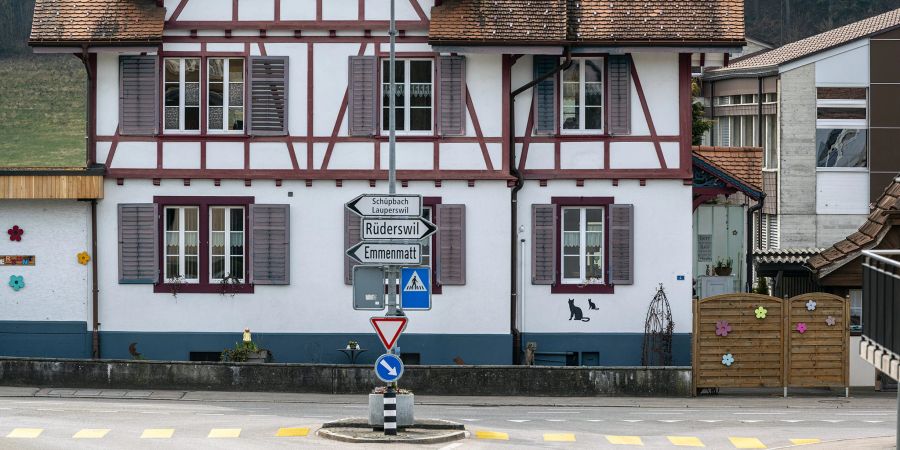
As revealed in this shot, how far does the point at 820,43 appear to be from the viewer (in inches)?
2078

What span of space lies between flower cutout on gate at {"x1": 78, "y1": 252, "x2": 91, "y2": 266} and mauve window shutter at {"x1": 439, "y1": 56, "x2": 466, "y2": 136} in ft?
24.5

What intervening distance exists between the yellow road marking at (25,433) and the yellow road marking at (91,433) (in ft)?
1.88

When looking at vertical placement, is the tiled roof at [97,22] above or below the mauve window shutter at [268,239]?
above

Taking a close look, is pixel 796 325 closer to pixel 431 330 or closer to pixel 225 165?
pixel 431 330

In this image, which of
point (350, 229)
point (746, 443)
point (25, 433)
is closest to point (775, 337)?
point (746, 443)

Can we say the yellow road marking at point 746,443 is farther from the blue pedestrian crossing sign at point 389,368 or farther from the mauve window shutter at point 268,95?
the mauve window shutter at point 268,95

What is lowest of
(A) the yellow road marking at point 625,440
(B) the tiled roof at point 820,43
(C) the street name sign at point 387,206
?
(A) the yellow road marking at point 625,440

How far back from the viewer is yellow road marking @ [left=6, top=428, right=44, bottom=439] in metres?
27.1

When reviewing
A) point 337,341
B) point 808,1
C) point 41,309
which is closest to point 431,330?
point 337,341

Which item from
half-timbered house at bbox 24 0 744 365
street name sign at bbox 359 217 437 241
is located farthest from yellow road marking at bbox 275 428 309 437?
half-timbered house at bbox 24 0 744 365

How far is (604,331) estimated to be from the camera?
3769 cm

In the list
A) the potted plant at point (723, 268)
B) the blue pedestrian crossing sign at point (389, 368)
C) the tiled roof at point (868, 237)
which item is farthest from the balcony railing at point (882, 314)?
the potted plant at point (723, 268)

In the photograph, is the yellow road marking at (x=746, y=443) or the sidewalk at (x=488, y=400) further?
the sidewalk at (x=488, y=400)

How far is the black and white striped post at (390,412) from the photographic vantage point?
27.8 metres
